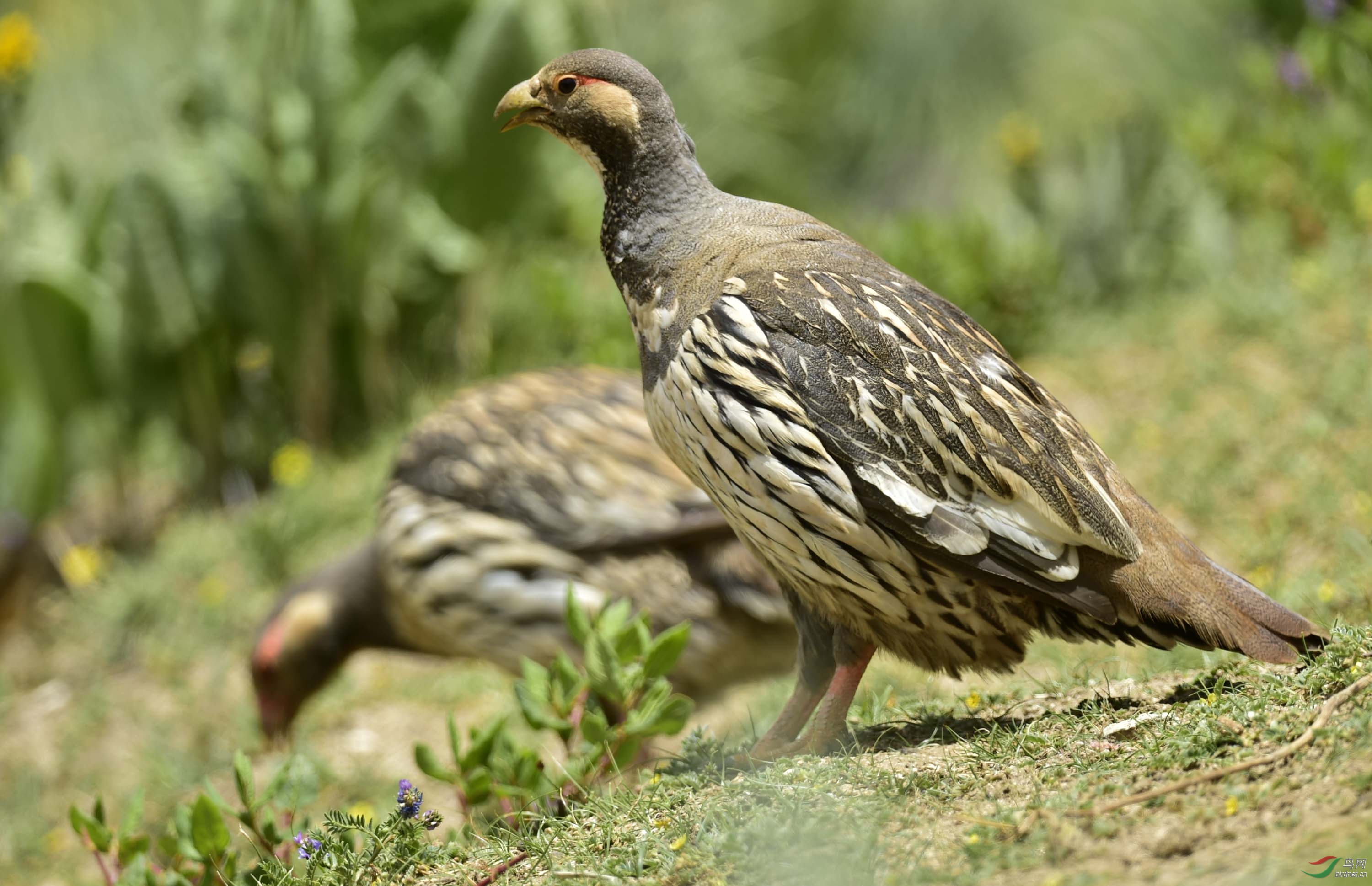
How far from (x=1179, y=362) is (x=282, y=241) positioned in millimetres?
5175

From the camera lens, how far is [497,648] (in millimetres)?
5133

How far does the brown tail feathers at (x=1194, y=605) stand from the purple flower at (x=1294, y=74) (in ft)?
21.1

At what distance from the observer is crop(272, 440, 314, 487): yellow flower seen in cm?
780

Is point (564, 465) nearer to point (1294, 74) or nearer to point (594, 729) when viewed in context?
point (594, 729)

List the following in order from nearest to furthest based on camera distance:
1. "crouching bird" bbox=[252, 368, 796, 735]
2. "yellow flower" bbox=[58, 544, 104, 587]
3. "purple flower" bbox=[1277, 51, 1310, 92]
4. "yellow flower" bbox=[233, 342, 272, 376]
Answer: "crouching bird" bbox=[252, 368, 796, 735], "yellow flower" bbox=[58, 544, 104, 587], "yellow flower" bbox=[233, 342, 272, 376], "purple flower" bbox=[1277, 51, 1310, 92]

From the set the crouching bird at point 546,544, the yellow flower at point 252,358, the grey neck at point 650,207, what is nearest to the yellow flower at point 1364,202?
the crouching bird at point 546,544

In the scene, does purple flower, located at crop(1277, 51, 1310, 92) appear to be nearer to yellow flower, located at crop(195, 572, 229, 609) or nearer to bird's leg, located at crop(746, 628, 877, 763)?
bird's leg, located at crop(746, 628, 877, 763)

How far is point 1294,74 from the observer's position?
8.64 meters

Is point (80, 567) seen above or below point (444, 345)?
below

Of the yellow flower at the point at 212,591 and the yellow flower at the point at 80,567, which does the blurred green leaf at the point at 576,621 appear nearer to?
the yellow flower at the point at 212,591

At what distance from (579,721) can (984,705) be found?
1.14m

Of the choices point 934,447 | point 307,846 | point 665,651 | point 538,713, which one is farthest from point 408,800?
point 934,447

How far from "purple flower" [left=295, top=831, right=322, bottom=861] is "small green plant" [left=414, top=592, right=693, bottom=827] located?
1.21 ft

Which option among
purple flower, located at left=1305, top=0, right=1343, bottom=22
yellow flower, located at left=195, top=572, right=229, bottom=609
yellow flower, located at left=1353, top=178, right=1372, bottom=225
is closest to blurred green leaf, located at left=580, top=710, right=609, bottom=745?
yellow flower, located at left=195, top=572, right=229, bottom=609
